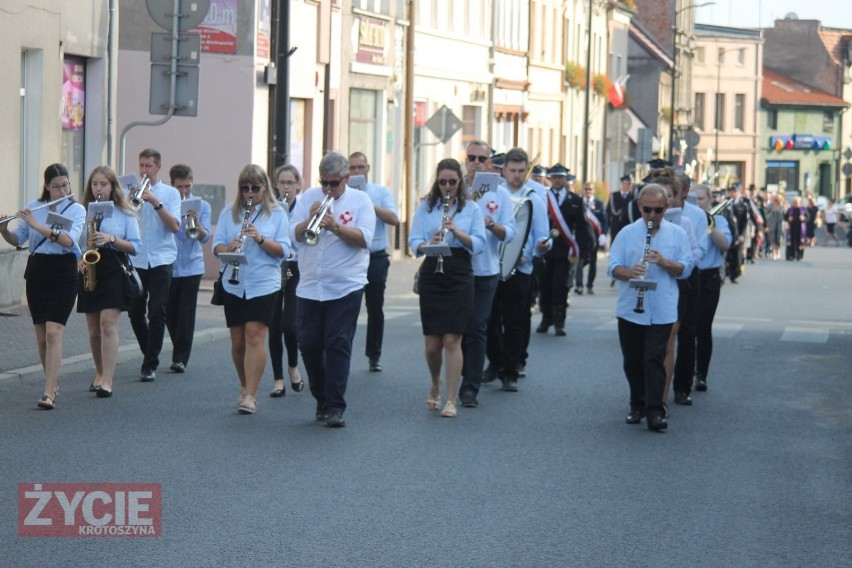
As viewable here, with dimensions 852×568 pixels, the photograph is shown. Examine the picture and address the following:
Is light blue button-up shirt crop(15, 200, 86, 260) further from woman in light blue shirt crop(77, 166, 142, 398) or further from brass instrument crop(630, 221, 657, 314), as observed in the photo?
brass instrument crop(630, 221, 657, 314)

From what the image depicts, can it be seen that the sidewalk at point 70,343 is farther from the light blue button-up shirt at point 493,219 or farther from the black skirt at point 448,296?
the light blue button-up shirt at point 493,219

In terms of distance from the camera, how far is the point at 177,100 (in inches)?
692

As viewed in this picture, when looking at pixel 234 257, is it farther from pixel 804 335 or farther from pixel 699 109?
pixel 699 109

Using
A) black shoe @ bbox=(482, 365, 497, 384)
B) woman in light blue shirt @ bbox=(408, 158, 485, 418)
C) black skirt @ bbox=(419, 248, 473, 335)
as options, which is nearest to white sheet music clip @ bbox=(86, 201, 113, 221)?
woman in light blue shirt @ bbox=(408, 158, 485, 418)

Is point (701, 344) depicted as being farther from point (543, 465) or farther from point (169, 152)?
point (169, 152)

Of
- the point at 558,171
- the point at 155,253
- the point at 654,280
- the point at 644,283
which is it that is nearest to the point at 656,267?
the point at 654,280

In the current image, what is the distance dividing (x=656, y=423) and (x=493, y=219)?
212cm

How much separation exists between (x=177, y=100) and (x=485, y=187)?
5765 mm

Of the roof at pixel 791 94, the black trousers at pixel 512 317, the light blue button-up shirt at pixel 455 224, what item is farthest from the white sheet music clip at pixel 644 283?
the roof at pixel 791 94

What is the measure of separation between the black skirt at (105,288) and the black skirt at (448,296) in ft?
7.44

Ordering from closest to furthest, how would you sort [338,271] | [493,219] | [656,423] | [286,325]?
[338,271], [656,423], [493,219], [286,325]

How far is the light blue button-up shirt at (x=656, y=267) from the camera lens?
11672 millimetres

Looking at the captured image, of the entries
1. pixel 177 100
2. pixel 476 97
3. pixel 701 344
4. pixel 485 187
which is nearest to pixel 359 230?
pixel 485 187

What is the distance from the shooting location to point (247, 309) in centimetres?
1194
